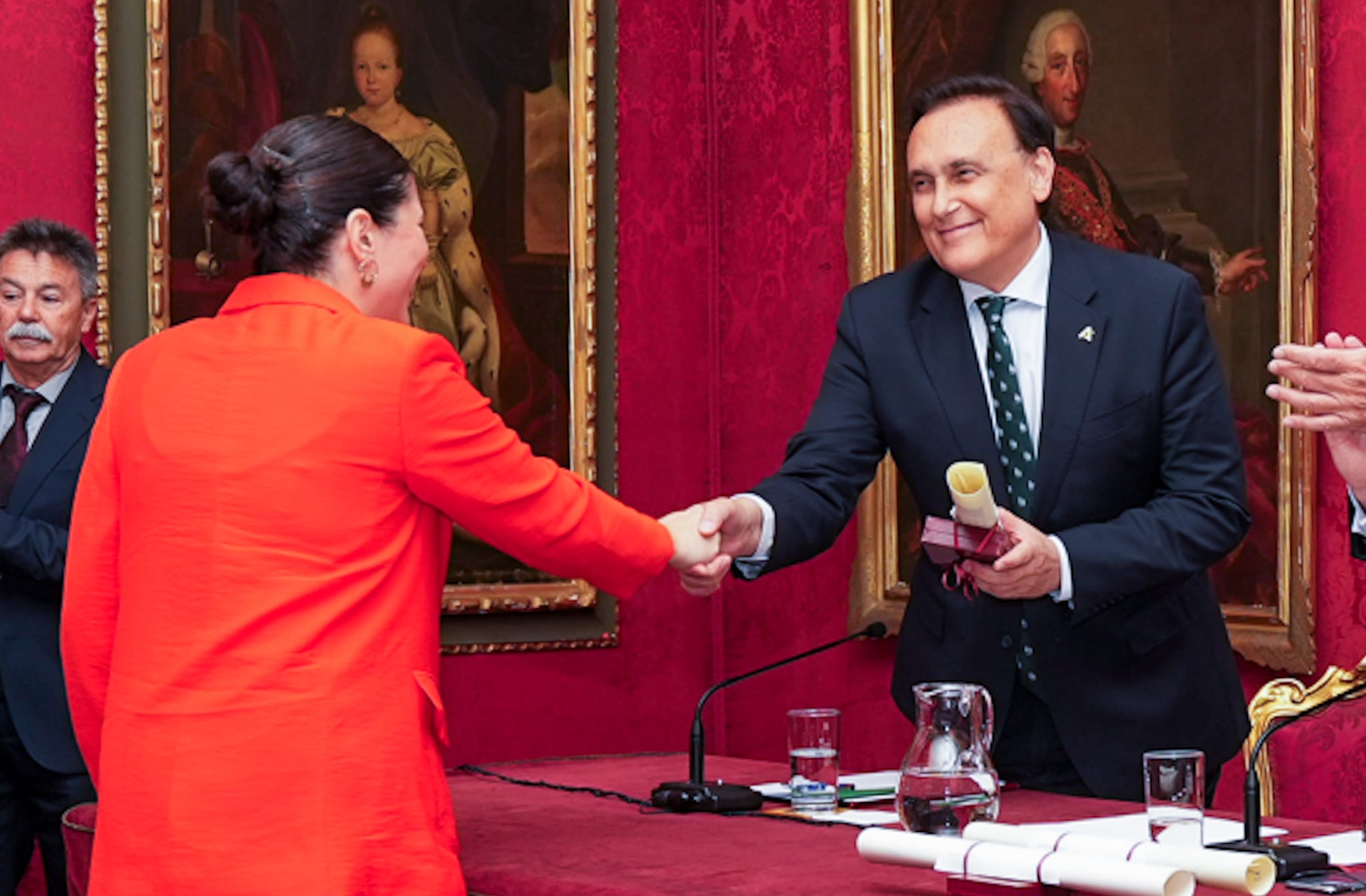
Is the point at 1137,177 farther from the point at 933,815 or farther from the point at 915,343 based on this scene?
the point at 933,815

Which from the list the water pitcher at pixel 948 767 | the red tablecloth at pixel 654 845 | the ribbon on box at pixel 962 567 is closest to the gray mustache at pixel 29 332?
the red tablecloth at pixel 654 845

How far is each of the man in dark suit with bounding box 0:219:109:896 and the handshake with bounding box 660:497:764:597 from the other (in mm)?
1582

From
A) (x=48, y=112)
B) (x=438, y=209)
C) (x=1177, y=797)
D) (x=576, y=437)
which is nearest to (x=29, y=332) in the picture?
(x=48, y=112)

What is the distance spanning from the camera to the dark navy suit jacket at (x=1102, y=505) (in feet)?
9.78

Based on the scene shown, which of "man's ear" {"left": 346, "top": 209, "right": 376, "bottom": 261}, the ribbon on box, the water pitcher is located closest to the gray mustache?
"man's ear" {"left": 346, "top": 209, "right": 376, "bottom": 261}

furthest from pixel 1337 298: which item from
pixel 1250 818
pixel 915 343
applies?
pixel 1250 818

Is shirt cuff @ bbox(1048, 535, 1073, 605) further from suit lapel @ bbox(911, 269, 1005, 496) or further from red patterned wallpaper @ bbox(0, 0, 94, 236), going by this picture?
red patterned wallpaper @ bbox(0, 0, 94, 236)

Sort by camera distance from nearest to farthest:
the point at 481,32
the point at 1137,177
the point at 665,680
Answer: the point at 1137,177 → the point at 481,32 → the point at 665,680

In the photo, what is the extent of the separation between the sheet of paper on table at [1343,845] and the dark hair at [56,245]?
3064mm

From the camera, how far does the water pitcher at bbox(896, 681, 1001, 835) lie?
7.56 ft

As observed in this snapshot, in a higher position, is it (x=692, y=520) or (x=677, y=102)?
(x=677, y=102)

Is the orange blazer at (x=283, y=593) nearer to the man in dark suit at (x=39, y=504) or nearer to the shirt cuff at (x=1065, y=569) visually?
the shirt cuff at (x=1065, y=569)

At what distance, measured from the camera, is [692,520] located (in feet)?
10.2

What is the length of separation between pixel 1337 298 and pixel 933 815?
2.27 m
